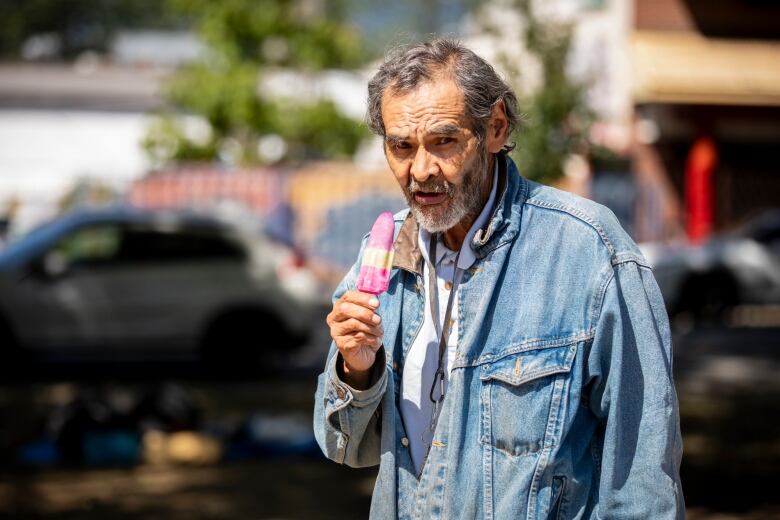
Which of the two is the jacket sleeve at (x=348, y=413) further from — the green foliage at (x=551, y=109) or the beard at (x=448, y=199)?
the green foliage at (x=551, y=109)

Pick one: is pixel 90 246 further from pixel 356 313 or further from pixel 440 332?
pixel 356 313

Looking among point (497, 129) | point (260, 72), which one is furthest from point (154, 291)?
point (260, 72)

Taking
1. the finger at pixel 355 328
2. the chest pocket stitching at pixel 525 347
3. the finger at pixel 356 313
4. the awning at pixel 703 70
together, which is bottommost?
the chest pocket stitching at pixel 525 347

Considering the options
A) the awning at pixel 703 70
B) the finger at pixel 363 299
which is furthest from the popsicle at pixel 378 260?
the awning at pixel 703 70

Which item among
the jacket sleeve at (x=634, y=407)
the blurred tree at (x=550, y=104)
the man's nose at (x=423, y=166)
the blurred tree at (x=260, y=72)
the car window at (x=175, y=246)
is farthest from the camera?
the blurred tree at (x=260, y=72)

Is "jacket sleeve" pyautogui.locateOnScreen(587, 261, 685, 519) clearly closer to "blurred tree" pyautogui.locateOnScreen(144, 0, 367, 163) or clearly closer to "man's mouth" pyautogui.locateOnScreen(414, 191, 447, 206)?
"man's mouth" pyautogui.locateOnScreen(414, 191, 447, 206)

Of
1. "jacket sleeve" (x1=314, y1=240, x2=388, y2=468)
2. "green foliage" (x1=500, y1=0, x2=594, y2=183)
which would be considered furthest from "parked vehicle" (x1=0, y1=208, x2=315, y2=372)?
"jacket sleeve" (x1=314, y1=240, x2=388, y2=468)

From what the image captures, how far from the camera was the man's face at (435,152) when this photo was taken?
279cm

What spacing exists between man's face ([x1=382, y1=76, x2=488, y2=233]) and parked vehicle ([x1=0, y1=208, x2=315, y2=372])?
1093cm

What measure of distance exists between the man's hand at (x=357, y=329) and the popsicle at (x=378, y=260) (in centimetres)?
3

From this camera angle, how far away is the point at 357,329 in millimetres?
2729

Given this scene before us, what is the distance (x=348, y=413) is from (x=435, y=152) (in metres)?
0.64

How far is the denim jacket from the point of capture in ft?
8.91

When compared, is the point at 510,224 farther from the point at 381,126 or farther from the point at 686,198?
the point at 686,198
